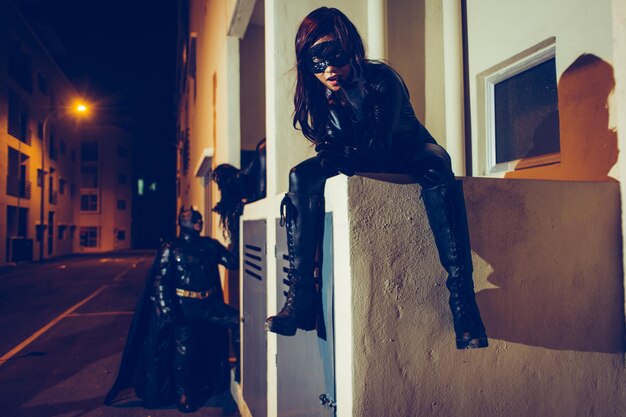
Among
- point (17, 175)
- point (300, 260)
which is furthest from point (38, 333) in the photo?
point (17, 175)

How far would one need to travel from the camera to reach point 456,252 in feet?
6.26

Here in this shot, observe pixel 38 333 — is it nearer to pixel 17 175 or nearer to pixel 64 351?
pixel 64 351

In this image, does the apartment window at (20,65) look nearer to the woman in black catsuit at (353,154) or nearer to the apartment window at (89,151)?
the apartment window at (89,151)

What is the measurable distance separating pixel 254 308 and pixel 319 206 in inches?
84.5

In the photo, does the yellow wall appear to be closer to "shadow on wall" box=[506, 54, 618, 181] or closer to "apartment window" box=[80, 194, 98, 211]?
"shadow on wall" box=[506, 54, 618, 181]

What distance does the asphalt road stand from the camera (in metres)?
4.93

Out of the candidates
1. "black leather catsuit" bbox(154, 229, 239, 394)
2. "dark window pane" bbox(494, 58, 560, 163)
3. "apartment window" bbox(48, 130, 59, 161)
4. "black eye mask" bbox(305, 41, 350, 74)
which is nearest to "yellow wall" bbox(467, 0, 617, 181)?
"dark window pane" bbox(494, 58, 560, 163)

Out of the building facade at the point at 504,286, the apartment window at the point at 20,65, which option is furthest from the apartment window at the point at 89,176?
the building facade at the point at 504,286

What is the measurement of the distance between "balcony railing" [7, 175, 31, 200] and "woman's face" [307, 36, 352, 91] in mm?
26935

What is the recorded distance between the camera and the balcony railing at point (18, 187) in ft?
78.9

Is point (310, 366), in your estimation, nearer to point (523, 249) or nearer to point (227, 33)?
point (523, 249)

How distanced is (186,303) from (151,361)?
749 millimetres

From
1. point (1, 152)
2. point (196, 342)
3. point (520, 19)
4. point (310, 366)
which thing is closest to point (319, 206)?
point (310, 366)

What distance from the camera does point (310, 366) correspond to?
2492 mm
